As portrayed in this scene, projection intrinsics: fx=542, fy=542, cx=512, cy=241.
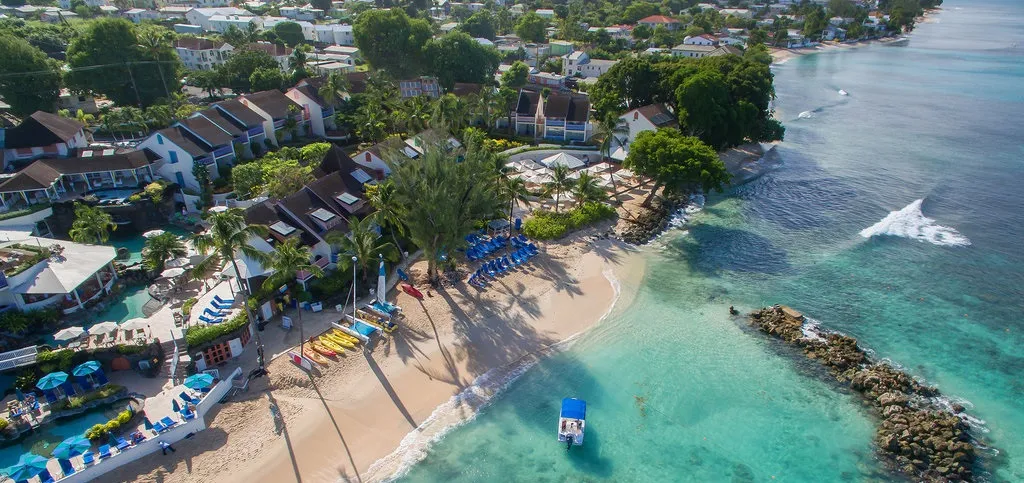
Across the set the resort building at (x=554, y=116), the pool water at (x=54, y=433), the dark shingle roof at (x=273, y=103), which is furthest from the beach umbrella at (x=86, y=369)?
the resort building at (x=554, y=116)

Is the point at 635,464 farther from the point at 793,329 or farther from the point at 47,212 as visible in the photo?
the point at 47,212

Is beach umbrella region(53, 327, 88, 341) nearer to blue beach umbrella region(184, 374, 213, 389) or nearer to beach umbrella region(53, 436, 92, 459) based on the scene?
beach umbrella region(53, 436, 92, 459)

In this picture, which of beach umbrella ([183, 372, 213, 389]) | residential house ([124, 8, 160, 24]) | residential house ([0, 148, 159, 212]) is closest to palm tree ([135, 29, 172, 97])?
residential house ([0, 148, 159, 212])

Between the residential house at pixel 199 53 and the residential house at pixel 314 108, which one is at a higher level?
the residential house at pixel 199 53

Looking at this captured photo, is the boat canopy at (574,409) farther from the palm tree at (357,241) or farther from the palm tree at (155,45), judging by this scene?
the palm tree at (155,45)

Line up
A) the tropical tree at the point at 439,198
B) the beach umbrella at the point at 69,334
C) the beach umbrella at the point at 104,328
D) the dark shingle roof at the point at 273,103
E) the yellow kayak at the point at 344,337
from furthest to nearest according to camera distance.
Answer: the dark shingle roof at the point at 273,103
the tropical tree at the point at 439,198
the yellow kayak at the point at 344,337
the beach umbrella at the point at 104,328
the beach umbrella at the point at 69,334

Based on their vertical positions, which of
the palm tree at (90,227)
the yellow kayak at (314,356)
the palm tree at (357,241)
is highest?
the palm tree at (357,241)
